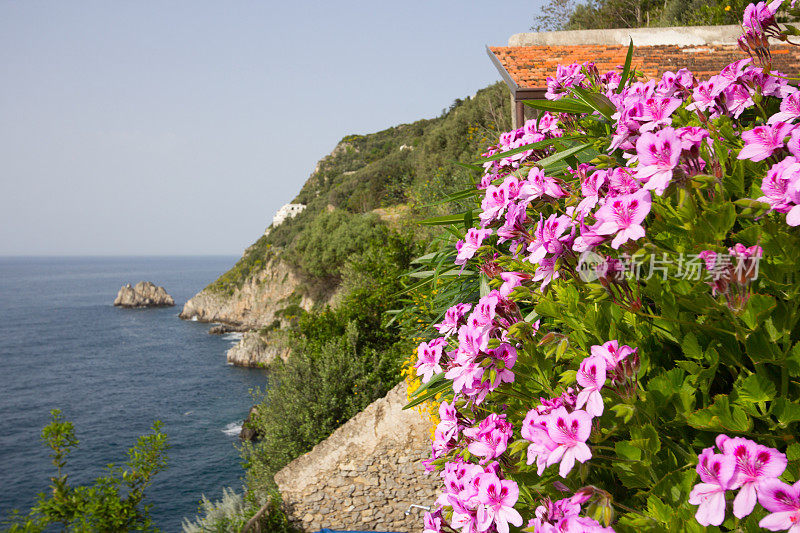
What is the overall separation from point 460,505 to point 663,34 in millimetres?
11932

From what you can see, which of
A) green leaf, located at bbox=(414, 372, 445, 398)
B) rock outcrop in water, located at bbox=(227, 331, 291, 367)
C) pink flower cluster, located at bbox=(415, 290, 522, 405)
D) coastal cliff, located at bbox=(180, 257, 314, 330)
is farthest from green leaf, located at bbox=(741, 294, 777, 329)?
rock outcrop in water, located at bbox=(227, 331, 291, 367)

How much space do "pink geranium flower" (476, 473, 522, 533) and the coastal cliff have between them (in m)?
34.9

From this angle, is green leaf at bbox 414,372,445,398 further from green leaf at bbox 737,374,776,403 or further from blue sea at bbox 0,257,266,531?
blue sea at bbox 0,257,266,531

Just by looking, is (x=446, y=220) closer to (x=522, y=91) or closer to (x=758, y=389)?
(x=758, y=389)

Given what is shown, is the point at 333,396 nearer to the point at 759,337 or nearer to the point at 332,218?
the point at 759,337

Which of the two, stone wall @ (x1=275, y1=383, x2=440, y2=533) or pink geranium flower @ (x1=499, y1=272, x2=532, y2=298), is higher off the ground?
pink geranium flower @ (x1=499, y1=272, x2=532, y2=298)

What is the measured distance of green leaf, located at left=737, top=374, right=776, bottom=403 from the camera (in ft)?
2.71

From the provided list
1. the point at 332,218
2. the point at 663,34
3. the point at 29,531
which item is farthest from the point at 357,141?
the point at 29,531

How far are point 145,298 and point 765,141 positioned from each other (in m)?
88.5

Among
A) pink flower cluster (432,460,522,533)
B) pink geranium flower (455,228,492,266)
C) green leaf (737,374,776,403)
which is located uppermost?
pink geranium flower (455,228,492,266)

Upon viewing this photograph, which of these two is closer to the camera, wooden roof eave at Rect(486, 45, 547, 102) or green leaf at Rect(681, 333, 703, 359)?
green leaf at Rect(681, 333, 703, 359)

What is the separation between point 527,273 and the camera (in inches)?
54.9

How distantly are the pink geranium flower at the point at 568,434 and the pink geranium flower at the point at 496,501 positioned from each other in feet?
0.88

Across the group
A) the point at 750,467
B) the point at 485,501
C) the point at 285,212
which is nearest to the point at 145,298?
the point at 285,212
